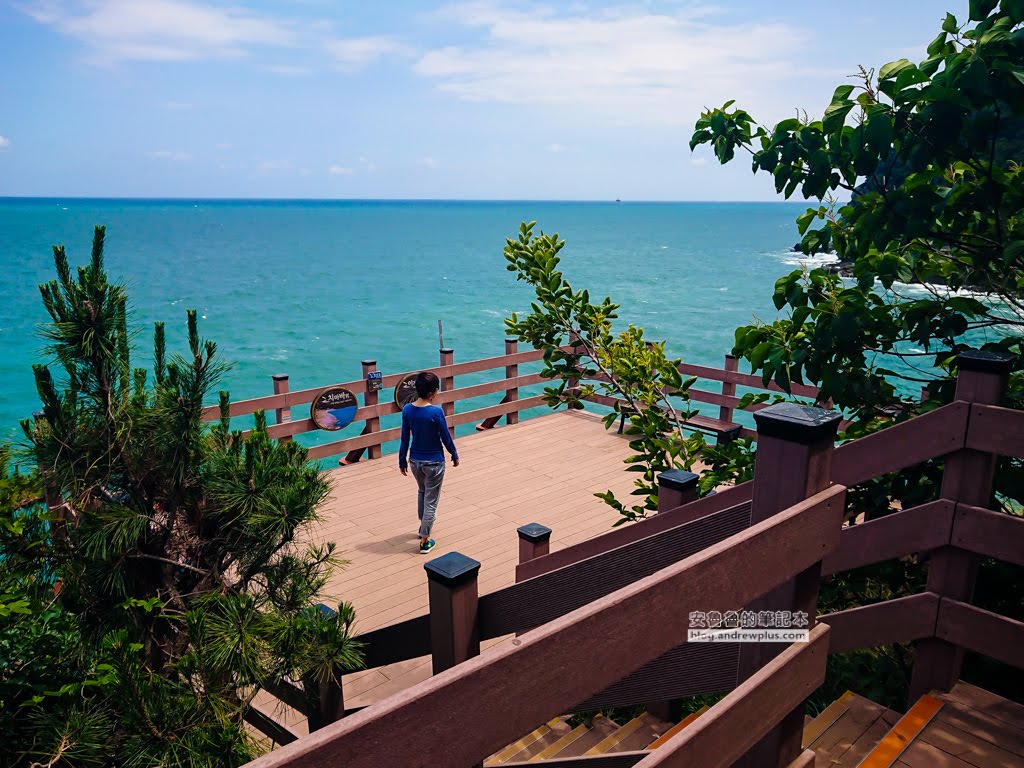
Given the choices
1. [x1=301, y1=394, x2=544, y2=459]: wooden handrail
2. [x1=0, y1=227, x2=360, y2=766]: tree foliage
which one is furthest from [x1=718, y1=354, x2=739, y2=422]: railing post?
[x1=0, y1=227, x2=360, y2=766]: tree foliage

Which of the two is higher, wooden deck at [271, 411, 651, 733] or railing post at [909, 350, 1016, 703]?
railing post at [909, 350, 1016, 703]

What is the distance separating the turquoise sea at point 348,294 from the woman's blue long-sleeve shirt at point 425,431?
2155 millimetres

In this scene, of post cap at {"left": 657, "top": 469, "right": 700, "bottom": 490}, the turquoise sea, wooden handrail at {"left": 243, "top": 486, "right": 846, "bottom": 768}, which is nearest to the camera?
wooden handrail at {"left": 243, "top": 486, "right": 846, "bottom": 768}

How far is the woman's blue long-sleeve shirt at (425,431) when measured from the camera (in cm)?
639

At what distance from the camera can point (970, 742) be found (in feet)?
8.11

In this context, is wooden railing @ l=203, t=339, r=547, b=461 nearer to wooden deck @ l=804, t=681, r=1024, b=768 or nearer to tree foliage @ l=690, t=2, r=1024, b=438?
tree foliage @ l=690, t=2, r=1024, b=438

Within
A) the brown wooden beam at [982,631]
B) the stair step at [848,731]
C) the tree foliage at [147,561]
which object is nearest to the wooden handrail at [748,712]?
the brown wooden beam at [982,631]

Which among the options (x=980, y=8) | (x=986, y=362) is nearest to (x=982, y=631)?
(x=986, y=362)

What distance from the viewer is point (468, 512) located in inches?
304

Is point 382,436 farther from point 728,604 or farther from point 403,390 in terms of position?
point 728,604

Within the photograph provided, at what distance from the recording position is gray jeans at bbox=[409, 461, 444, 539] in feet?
21.5

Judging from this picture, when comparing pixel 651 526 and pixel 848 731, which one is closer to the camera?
pixel 651 526

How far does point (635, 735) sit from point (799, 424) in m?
2.55

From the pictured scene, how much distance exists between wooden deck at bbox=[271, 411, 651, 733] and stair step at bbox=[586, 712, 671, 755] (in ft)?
5.60
